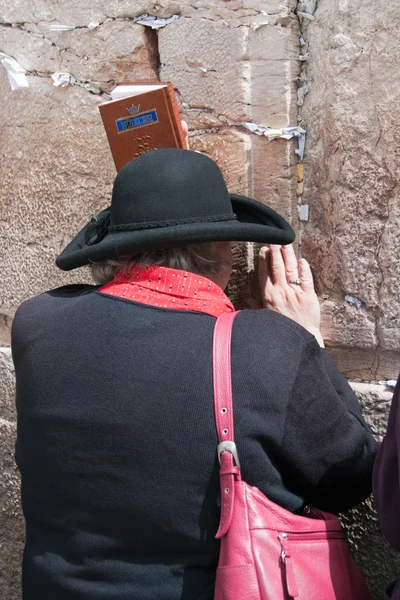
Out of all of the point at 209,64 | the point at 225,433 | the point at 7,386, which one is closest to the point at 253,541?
the point at 225,433

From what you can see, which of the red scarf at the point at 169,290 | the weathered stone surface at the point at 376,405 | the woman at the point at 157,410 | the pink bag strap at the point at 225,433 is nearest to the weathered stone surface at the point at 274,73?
the woman at the point at 157,410

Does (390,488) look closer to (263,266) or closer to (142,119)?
(263,266)

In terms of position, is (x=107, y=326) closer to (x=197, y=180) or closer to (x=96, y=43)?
(x=197, y=180)

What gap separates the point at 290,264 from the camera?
1943mm

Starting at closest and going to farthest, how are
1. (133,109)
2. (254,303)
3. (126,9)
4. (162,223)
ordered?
(162,223) < (133,109) < (254,303) < (126,9)

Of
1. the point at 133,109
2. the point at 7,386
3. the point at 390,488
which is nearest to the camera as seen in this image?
the point at 390,488

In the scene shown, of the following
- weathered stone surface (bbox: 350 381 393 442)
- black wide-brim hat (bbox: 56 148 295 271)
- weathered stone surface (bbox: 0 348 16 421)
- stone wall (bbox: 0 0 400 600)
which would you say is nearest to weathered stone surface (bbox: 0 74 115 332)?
stone wall (bbox: 0 0 400 600)

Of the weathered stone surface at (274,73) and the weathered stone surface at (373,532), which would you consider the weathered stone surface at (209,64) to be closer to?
the weathered stone surface at (274,73)

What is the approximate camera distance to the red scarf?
149 centimetres

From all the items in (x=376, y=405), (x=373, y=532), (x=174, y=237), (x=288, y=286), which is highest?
(x=174, y=237)

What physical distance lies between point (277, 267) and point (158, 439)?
0.73m

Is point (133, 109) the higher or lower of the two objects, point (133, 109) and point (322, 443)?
the higher

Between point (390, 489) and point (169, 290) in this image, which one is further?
point (169, 290)

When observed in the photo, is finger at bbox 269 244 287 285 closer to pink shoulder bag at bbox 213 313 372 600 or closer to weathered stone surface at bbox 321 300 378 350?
weathered stone surface at bbox 321 300 378 350
